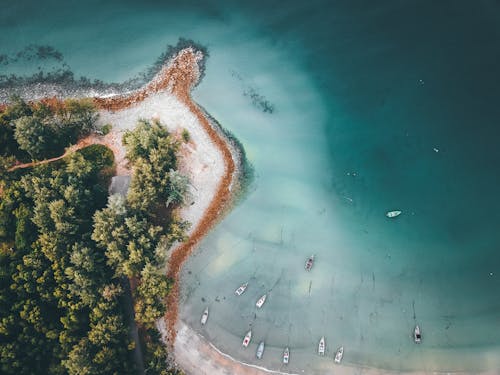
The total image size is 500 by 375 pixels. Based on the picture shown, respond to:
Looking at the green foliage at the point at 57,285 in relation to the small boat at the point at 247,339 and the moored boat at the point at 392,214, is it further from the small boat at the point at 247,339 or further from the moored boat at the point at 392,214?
the moored boat at the point at 392,214

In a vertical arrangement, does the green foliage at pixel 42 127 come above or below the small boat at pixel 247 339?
above

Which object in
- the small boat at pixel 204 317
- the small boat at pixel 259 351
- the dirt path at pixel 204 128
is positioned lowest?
the small boat at pixel 259 351

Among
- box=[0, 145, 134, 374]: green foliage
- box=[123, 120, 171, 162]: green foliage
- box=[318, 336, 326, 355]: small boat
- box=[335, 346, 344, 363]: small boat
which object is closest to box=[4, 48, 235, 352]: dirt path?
box=[123, 120, 171, 162]: green foliage

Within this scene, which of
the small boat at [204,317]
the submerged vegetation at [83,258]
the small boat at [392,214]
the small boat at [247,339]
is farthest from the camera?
the small boat at [392,214]

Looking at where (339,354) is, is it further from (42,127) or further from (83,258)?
(42,127)

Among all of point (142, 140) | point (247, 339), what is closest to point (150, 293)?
point (247, 339)

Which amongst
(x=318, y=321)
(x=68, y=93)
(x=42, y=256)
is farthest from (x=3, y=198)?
(x=318, y=321)

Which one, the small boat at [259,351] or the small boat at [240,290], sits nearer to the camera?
the small boat at [259,351]

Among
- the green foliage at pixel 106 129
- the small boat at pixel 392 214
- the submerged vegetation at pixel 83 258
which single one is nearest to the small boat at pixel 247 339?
the submerged vegetation at pixel 83 258
